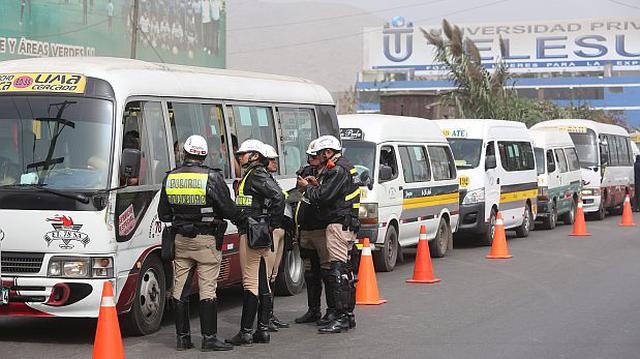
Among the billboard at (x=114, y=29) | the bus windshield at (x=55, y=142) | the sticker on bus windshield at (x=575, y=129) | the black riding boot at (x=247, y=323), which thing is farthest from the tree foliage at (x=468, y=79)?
the black riding boot at (x=247, y=323)

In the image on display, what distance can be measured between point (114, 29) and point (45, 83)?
132ft

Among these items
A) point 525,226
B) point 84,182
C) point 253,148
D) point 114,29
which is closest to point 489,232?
point 525,226

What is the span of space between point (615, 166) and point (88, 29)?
2365cm

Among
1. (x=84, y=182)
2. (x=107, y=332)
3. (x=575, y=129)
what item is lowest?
(x=107, y=332)

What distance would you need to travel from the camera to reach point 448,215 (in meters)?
19.1

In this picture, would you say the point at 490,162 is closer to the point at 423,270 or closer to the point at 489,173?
the point at 489,173

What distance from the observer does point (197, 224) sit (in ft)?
31.4

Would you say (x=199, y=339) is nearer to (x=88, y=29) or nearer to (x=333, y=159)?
(x=333, y=159)

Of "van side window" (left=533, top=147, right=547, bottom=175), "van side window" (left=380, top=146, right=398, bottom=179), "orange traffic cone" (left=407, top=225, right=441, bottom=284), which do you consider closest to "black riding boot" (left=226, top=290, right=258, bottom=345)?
"orange traffic cone" (left=407, top=225, right=441, bottom=284)

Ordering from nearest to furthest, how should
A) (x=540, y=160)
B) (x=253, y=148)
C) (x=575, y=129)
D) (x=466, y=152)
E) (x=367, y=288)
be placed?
1. (x=253, y=148)
2. (x=367, y=288)
3. (x=466, y=152)
4. (x=540, y=160)
5. (x=575, y=129)

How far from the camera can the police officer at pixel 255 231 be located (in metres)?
9.95

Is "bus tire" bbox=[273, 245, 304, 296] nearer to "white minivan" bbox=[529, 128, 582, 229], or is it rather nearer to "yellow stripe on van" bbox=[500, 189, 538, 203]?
"yellow stripe on van" bbox=[500, 189, 538, 203]

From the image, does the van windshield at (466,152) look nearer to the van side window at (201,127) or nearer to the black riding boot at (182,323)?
the van side window at (201,127)

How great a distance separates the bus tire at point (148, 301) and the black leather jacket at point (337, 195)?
1655 millimetres
